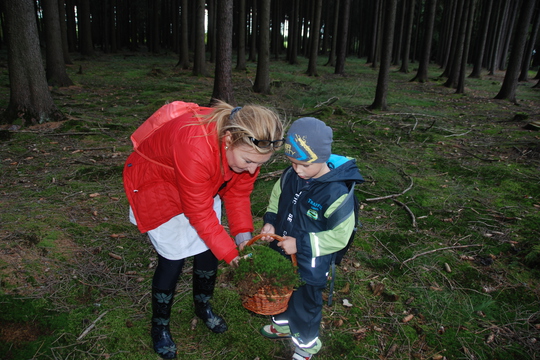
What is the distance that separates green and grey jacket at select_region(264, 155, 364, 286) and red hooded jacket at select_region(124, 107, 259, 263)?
497 mm

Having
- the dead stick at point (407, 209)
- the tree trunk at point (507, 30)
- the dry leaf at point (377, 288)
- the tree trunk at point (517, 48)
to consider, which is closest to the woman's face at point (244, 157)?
the dry leaf at point (377, 288)

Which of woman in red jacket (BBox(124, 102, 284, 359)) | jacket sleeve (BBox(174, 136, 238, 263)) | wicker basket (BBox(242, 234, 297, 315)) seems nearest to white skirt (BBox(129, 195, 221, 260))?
woman in red jacket (BBox(124, 102, 284, 359))

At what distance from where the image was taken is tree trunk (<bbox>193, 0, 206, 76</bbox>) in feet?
49.6

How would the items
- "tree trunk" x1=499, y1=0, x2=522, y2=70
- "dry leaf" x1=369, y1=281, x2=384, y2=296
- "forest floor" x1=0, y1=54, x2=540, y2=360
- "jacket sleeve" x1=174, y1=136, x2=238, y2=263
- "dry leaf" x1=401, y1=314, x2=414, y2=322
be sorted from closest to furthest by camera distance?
"jacket sleeve" x1=174, y1=136, x2=238, y2=263
"forest floor" x1=0, y1=54, x2=540, y2=360
"dry leaf" x1=401, y1=314, x2=414, y2=322
"dry leaf" x1=369, y1=281, x2=384, y2=296
"tree trunk" x1=499, y1=0, x2=522, y2=70

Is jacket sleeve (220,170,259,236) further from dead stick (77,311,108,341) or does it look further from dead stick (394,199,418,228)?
dead stick (394,199,418,228)

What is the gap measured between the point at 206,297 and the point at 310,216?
3.81ft

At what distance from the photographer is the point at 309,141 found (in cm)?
217

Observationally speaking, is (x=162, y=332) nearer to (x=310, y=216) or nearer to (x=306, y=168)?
(x=310, y=216)

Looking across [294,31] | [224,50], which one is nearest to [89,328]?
[224,50]

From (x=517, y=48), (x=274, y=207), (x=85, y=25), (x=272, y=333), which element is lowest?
(x=272, y=333)

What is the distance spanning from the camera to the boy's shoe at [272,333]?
284cm

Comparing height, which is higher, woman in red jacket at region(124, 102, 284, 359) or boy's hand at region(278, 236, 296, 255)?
woman in red jacket at region(124, 102, 284, 359)

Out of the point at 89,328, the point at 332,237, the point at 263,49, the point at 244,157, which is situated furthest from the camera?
the point at 263,49

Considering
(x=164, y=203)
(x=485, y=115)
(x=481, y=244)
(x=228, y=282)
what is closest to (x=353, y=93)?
(x=485, y=115)
